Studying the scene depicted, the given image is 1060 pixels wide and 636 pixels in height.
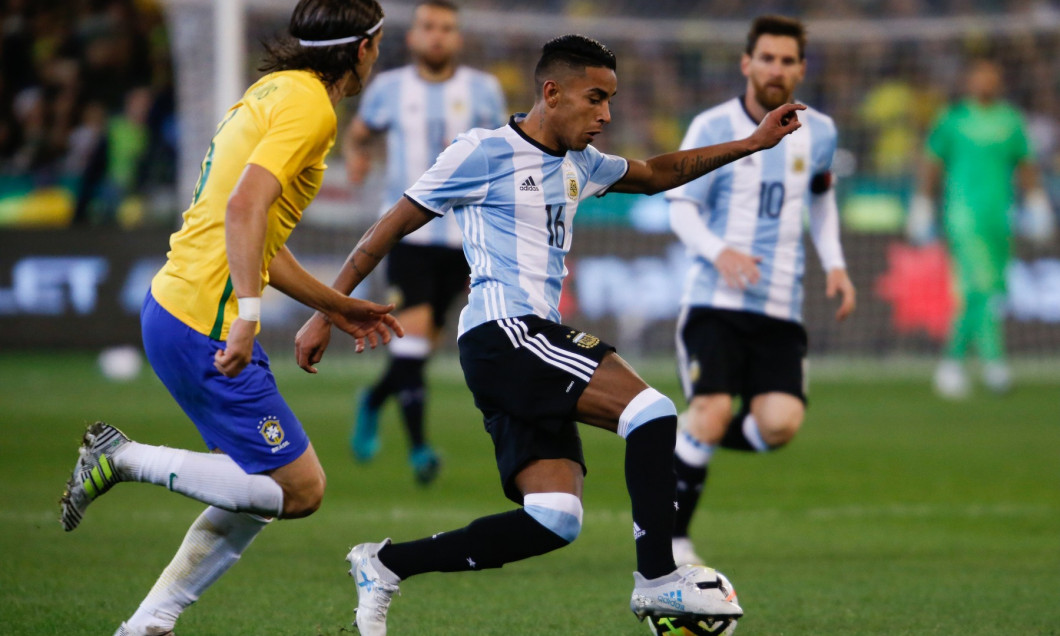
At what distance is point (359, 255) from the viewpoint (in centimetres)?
436

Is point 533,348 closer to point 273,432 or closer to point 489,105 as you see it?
point 273,432

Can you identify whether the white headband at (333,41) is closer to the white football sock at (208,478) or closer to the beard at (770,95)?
the white football sock at (208,478)

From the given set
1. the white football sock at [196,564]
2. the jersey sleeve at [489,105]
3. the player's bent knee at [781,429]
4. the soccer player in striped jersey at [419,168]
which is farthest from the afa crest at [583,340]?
the jersey sleeve at [489,105]

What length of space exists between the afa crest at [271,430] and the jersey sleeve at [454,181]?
2.73 ft

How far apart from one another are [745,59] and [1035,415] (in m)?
6.42

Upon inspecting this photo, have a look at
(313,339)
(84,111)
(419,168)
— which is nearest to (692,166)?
(313,339)

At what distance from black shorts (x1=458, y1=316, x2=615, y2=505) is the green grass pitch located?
0.71m

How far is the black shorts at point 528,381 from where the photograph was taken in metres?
4.20

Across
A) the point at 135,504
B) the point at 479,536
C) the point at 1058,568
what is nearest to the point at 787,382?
the point at 1058,568

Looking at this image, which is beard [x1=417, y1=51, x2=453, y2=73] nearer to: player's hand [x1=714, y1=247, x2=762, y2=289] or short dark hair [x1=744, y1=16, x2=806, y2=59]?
short dark hair [x1=744, y1=16, x2=806, y2=59]

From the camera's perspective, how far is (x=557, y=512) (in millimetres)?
4223

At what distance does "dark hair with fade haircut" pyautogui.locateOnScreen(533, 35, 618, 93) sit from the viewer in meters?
4.41

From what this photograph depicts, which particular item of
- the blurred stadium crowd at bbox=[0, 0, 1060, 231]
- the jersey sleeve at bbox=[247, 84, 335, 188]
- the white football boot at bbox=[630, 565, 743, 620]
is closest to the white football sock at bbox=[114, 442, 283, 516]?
the jersey sleeve at bbox=[247, 84, 335, 188]

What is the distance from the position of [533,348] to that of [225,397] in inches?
36.9
